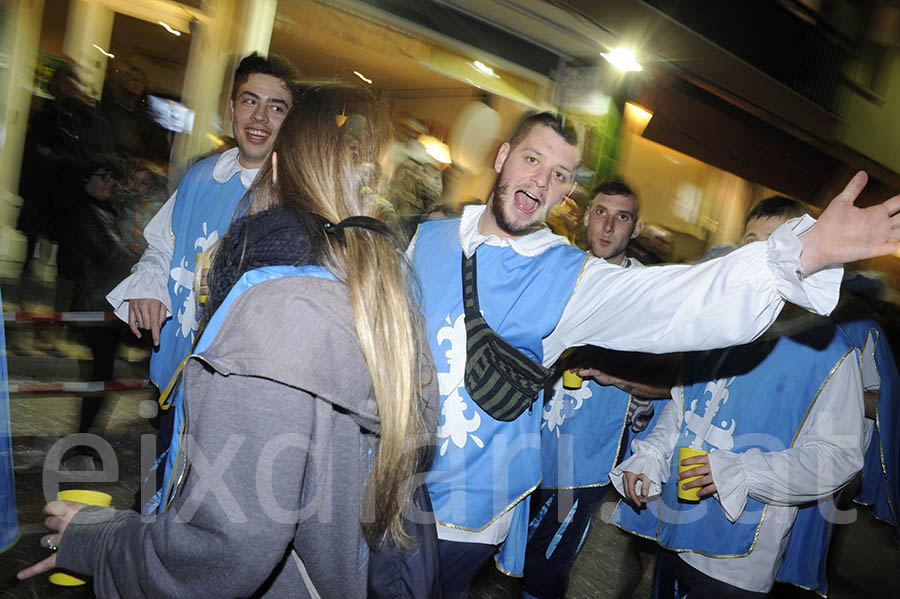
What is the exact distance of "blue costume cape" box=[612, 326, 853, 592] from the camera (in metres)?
2.79

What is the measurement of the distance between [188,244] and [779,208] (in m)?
2.65

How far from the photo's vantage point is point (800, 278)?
1975mm

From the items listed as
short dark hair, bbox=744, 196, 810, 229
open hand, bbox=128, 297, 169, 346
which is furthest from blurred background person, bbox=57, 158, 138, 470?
short dark hair, bbox=744, 196, 810, 229

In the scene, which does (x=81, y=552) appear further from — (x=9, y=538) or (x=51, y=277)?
(x=51, y=277)

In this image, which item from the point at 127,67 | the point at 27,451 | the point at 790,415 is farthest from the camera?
the point at 127,67

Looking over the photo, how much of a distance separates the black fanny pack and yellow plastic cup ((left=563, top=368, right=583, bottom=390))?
3.61ft

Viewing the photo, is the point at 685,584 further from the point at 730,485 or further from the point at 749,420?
the point at 749,420

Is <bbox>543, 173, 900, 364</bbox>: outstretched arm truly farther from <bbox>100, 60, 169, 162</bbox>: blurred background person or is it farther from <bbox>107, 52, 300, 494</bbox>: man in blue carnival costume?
<bbox>100, 60, 169, 162</bbox>: blurred background person

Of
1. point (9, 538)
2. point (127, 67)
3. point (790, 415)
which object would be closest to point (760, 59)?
point (127, 67)

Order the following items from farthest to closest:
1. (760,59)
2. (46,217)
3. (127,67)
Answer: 1. (760,59)
2. (127,67)
3. (46,217)

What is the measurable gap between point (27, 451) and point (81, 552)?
3.57 metres

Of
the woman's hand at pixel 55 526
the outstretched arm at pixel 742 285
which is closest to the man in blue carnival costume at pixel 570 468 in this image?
the outstretched arm at pixel 742 285

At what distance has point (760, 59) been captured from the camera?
11.7 meters

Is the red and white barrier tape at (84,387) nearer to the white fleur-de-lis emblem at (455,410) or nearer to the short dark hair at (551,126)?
the white fleur-de-lis emblem at (455,410)
